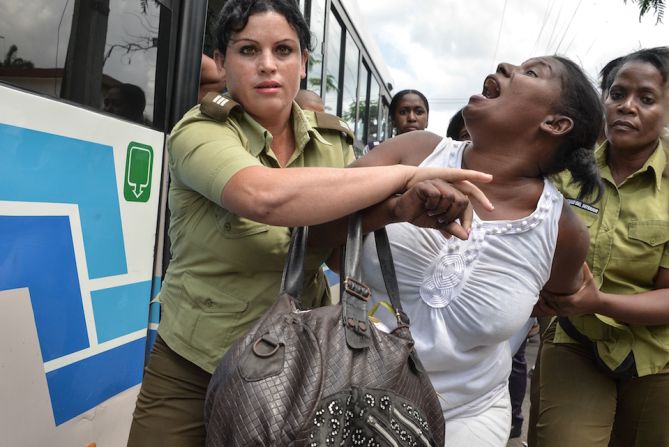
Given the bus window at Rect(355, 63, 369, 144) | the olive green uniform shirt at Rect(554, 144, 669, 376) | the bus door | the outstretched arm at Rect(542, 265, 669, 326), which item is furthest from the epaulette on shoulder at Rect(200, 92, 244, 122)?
the bus window at Rect(355, 63, 369, 144)

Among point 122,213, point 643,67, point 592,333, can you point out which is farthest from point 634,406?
point 122,213

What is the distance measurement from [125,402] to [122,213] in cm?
73

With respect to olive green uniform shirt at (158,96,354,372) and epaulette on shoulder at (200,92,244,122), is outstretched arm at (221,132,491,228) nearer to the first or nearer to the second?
olive green uniform shirt at (158,96,354,372)

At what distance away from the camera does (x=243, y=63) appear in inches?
66.4

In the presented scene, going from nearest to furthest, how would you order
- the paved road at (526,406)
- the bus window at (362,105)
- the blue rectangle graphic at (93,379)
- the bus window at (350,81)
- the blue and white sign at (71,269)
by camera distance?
the blue and white sign at (71,269) < the blue rectangle graphic at (93,379) < the paved road at (526,406) < the bus window at (350,81) < the bus window at (362,105)

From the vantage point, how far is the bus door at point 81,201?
1898 mm

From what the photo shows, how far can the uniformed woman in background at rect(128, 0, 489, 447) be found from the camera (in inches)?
52.2

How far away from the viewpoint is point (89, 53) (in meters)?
2.25

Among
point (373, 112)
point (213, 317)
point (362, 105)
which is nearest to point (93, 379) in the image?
point (213, 317)

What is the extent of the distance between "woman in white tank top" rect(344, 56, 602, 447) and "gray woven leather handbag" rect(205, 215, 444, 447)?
27cm

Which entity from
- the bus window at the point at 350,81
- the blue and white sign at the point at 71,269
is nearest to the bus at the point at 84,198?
the blue and white sign at the point at 71,269

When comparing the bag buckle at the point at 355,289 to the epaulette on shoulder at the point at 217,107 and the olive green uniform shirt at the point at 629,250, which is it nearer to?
the epaulette on shoulder at the point at 217,107

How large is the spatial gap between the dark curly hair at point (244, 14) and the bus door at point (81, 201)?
2.08 ft

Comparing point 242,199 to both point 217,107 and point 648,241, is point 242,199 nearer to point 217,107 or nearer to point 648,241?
point 217,107
